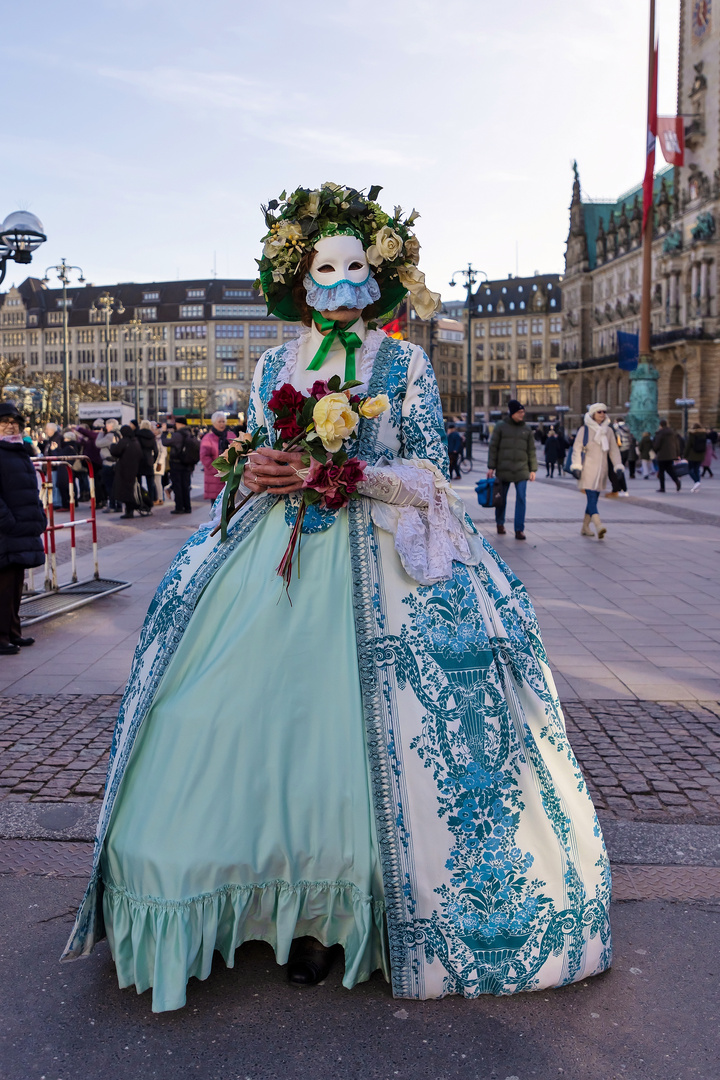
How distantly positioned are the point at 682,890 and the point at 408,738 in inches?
46.9

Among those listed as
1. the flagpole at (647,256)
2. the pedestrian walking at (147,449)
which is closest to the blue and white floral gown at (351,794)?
the pedestrian walking at (147,449)

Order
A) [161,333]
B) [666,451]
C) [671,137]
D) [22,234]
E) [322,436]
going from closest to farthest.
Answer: [322,436] → [22,234] → [666,451] → [671,137] → [161,333]

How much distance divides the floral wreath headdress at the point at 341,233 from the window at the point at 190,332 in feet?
403

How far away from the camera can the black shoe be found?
2.49 meters

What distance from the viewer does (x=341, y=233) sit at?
301cm

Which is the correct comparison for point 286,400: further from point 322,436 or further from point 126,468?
point 126,468

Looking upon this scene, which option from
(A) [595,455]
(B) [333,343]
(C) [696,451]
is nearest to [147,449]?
(A) [595,455]

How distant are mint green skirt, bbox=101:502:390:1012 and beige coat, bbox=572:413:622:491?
10.3 metres

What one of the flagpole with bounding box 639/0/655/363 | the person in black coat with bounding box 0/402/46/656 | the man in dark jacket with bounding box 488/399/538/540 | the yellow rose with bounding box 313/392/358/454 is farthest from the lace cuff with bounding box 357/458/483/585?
the flagpole with bounding box 639/0/655/363

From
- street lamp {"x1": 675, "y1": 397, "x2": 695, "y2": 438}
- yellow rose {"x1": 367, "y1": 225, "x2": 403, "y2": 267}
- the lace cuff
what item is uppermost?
street lamp {"x1": 675, "y1": 397, "x2": 695, "y2": 438}

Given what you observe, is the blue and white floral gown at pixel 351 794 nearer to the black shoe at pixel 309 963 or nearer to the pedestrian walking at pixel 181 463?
the black shoe at pixel 309 963

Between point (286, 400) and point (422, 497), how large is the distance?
17.5 inches

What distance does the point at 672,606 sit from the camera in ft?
26.7

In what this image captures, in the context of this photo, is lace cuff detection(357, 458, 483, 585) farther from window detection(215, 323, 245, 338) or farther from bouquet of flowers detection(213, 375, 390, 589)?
window detection(215, 323, 245, 338)
